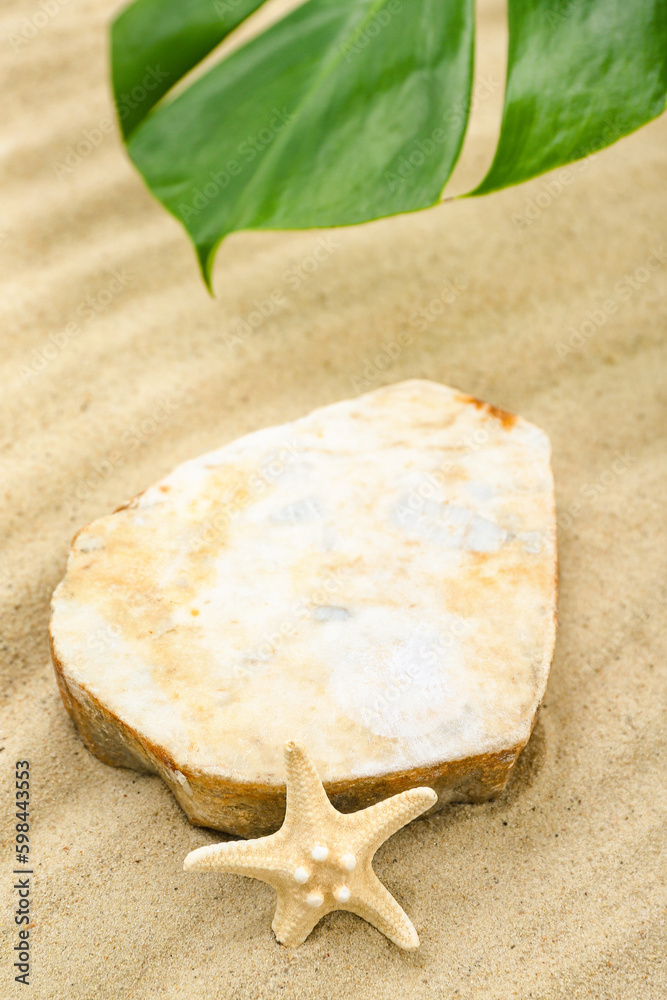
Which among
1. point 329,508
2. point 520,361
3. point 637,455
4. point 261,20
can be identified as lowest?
point 637,455

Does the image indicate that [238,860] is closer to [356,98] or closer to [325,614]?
[325,614]

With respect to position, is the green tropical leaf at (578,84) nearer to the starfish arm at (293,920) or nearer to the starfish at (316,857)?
the starfish at (316,857)

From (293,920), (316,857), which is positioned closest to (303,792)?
(316,857)

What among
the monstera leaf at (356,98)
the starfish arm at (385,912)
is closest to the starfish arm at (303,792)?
the starfish arm at (385,912)

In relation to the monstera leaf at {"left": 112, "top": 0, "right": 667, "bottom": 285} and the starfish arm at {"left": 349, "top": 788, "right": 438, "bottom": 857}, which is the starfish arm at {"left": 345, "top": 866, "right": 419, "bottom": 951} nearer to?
the starfish arm at {"left": 349, "top": 788, "right": 438, "bottom": 857}

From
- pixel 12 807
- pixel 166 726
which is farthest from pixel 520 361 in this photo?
pixel 12 807

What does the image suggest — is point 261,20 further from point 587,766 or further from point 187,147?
point 587,766

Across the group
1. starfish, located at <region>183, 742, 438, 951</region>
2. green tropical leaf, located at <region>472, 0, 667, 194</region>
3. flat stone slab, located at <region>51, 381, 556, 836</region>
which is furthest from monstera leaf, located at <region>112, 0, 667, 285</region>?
starfish, located at <region>183, 742, 438, 951</region>
